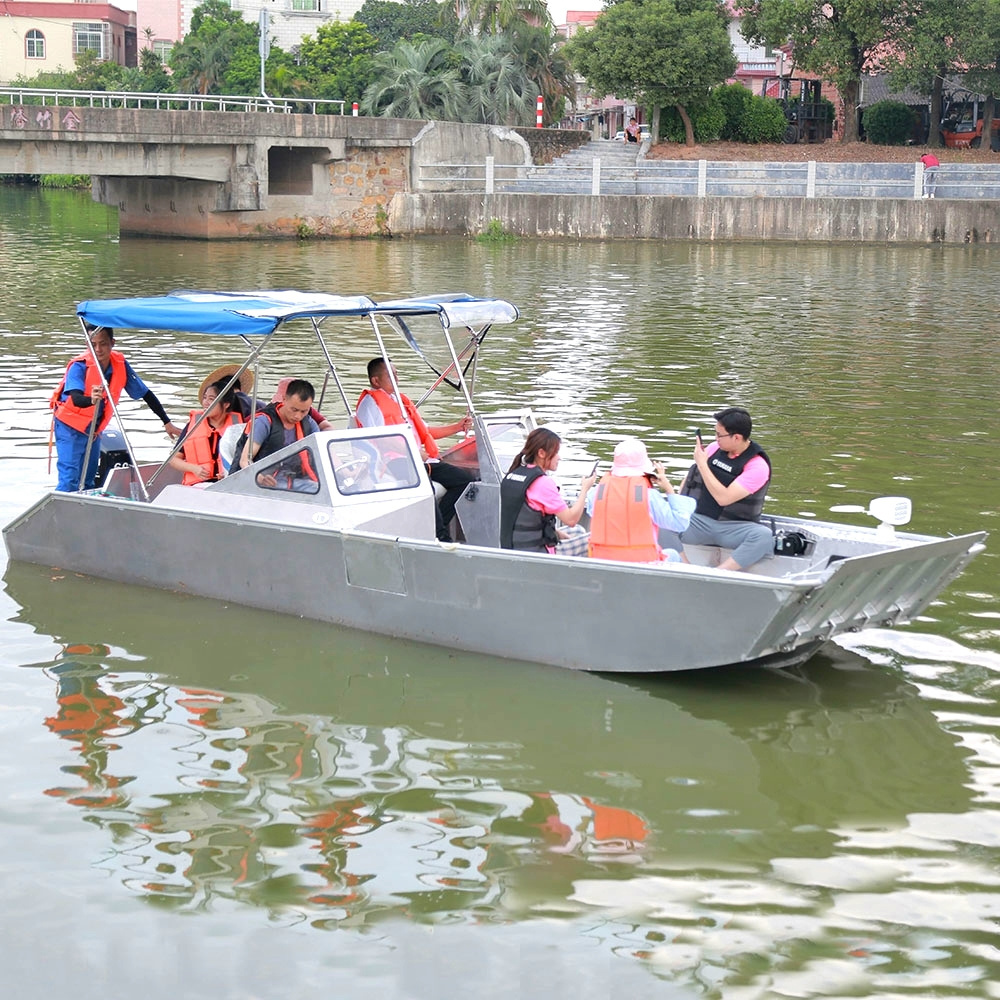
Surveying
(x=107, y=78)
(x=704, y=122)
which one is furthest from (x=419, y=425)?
(x=107, y=78)

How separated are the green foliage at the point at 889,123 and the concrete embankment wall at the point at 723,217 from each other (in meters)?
12.3

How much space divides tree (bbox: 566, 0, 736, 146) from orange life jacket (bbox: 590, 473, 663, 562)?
134ft

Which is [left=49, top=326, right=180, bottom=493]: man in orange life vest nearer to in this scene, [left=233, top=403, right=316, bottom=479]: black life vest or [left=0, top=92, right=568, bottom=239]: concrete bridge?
[left=233, top=403, right=316, bottom=479]: black life vest

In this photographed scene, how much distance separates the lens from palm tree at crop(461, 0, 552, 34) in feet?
181

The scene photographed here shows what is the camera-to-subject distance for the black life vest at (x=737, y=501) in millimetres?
8656

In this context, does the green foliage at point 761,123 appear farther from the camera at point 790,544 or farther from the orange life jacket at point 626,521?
the orange life jacket at point 626,521

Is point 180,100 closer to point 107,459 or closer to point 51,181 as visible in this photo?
point 51,181

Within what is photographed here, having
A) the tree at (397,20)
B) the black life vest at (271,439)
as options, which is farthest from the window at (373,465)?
the tree at (397,20)

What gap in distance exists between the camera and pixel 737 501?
867 centimetres

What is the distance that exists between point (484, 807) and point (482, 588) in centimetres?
178

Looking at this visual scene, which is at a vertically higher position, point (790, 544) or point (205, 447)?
point (205, 447)

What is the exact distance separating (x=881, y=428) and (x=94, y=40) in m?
99.5

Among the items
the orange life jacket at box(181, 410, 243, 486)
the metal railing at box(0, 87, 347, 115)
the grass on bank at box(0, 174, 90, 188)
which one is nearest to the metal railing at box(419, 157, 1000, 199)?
the metal railing at box(0, 87, 347, 115)

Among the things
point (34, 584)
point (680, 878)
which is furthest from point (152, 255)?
point (680, 878)
